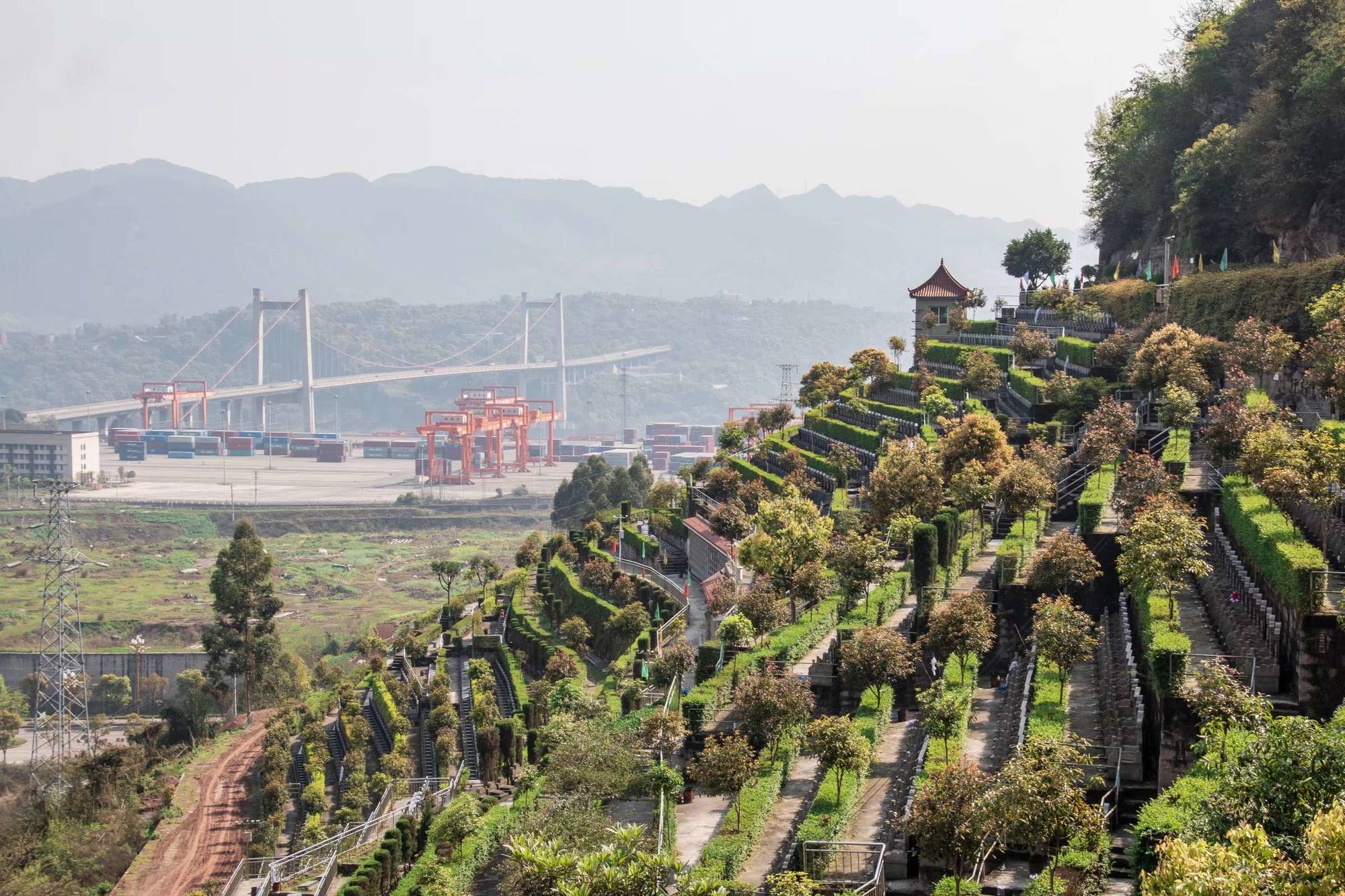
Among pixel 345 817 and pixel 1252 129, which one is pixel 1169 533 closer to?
pixel 345 817

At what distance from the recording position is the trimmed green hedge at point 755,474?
4941 centimetres

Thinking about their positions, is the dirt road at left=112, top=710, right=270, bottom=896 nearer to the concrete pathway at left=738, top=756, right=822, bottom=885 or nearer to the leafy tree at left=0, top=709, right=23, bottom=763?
the concrete pathway at left=738, top=756, right=822, bottom=885

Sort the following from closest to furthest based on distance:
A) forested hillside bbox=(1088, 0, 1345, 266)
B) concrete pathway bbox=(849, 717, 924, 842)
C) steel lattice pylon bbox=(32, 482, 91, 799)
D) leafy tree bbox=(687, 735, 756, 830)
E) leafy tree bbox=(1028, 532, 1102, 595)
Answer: concrete pathway bbox=(849, 717, 924, 842) < leafy tree bbox=(687, 735, 756, 830) < leafy tree bbox=(1028, 532, 1102, 595) < forested hillside bbox=(1088, 0, 1345, 266) < steel lattice pylon bbox=(32, 482, 91, 799)

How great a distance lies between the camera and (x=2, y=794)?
183ft

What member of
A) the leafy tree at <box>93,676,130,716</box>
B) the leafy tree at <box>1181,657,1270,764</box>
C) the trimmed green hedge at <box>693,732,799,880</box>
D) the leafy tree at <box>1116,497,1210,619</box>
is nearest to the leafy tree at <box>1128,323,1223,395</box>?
the leafy tree at <box>1116,497,1210,619</box>

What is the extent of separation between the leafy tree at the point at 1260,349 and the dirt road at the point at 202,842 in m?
26.6

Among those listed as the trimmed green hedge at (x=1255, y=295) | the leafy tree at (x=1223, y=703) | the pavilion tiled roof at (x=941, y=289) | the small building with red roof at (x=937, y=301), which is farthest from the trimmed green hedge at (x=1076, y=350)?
the leafy tree at (x=1223, y=703)

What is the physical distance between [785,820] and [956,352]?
34984 mm

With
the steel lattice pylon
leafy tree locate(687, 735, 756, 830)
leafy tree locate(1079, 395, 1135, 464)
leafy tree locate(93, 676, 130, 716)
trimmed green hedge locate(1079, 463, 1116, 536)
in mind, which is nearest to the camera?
leafy tree locate(687, 735, 756, 830)

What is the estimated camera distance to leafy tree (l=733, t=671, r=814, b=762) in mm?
24891

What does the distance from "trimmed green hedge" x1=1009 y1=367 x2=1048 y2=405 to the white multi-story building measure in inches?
5329

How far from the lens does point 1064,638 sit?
934 inches

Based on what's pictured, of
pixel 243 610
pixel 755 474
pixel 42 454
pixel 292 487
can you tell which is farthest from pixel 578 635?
pixel 292 487

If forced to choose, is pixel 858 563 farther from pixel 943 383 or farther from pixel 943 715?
pixel 943 383
